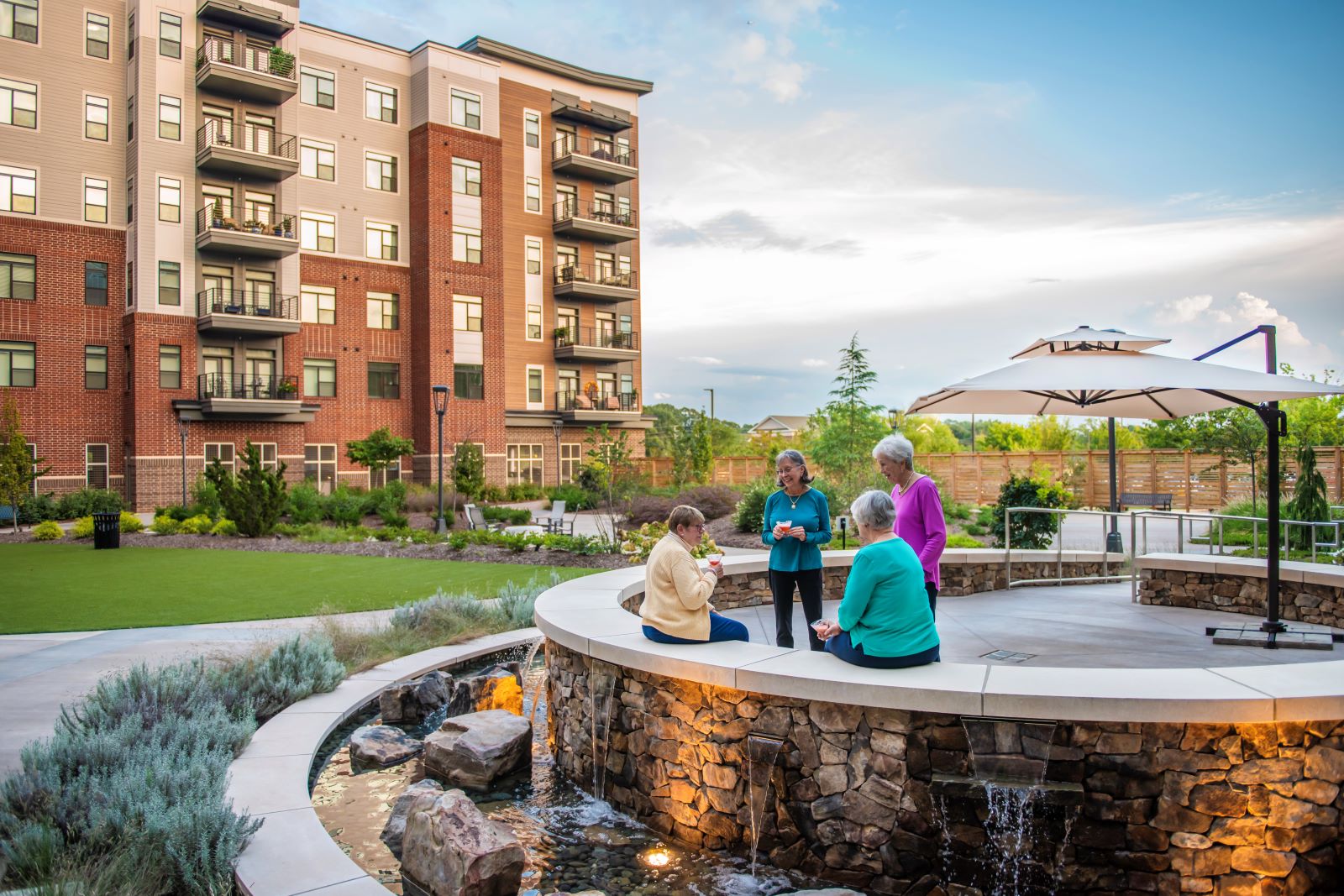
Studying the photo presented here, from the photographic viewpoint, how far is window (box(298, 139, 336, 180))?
36000mm

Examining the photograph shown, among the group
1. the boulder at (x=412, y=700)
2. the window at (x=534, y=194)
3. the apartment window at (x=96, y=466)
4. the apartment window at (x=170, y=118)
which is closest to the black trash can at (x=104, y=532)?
the apartment window at (x=96, y=466)

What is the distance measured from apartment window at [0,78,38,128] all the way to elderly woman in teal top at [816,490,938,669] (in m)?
36.4

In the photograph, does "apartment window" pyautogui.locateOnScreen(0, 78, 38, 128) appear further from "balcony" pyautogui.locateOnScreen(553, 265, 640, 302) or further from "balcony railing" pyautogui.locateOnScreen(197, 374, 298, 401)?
"balcony" pyautogui.locateOnScreen(553, 265, 640, 302)

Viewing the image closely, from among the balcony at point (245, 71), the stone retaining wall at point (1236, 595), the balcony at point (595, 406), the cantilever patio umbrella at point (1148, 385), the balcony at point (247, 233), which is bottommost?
the stone retaining wall at point (1236, 595)

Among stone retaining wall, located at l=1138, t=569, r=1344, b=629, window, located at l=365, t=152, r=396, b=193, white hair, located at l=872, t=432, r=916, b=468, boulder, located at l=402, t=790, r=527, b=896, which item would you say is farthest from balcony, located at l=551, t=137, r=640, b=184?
boulder, located at l=402, t=790, r=527, b=896

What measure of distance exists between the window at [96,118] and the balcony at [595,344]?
19.7 metres

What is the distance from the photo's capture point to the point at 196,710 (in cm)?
605

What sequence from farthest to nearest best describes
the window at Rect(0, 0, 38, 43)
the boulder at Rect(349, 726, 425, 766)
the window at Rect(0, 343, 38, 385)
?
1. the window at Rect(0, 0, 38, 43)
2. the window at Rect(0, 343, 38, 385)
3. the boulder at Rect(349, 726, 425, 766)

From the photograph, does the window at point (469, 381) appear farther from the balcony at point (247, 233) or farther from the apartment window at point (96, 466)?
the apartment window at point (96, 466)

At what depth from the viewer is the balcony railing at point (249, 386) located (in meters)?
31.5

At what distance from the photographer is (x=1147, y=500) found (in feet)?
101

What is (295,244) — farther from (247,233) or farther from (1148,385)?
(1148,385)

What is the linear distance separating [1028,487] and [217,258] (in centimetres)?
3013

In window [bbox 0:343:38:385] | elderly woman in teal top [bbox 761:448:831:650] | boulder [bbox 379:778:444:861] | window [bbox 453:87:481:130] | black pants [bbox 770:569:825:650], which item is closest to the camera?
boulder [bbox 379:778:444:861]
